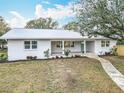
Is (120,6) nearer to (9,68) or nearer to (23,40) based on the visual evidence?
(9,68)

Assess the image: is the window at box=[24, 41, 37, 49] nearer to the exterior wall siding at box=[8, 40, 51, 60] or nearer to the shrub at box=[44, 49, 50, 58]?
the exterior wall siding at box=[8, 40, 51, 60]

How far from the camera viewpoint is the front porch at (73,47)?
31.7 m

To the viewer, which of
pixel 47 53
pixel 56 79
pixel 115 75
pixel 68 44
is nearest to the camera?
pixel 56 79

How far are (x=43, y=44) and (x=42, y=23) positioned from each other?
1494 inches

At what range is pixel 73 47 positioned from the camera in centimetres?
3297

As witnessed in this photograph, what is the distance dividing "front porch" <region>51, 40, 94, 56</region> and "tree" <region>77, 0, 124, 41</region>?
11.0 m

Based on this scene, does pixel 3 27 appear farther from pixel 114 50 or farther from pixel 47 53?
pixel 114 50

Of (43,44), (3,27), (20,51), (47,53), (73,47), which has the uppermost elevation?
(3,27)

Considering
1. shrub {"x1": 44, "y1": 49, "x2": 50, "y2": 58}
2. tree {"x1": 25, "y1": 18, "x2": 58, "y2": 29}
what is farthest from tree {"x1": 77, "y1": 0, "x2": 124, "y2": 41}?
tree {"x1": 25, "y1": 18, "x2": 58, "y2": 29}

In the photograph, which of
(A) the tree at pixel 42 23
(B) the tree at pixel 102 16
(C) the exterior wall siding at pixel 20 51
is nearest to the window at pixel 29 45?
(C) the exterior wall siding at pixel 20 51

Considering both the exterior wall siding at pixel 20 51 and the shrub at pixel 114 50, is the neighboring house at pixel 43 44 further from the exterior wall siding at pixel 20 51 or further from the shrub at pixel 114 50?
the shrub at pixel 114 50

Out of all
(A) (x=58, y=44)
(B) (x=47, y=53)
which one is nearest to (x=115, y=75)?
(B) (x=47, y=53)

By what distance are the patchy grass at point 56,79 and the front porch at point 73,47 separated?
11.2 m

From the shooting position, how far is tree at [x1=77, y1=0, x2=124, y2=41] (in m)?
18.3
